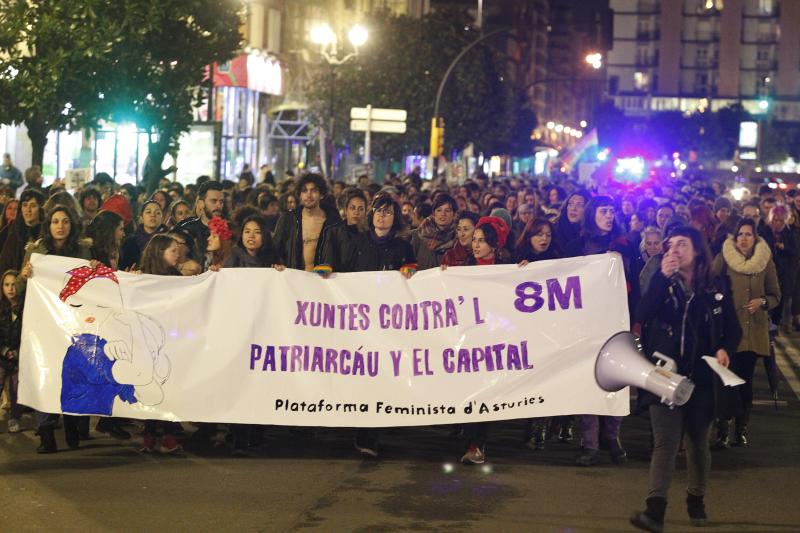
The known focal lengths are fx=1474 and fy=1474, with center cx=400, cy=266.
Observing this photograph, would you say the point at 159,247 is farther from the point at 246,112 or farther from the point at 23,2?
the point at 246,112

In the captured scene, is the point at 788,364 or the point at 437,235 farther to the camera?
the point at 788,364

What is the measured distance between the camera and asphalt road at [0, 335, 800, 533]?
8055 mm

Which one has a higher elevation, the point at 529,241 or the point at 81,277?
the point at 529,241

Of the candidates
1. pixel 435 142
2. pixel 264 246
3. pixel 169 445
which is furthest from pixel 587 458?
pixel 435 142

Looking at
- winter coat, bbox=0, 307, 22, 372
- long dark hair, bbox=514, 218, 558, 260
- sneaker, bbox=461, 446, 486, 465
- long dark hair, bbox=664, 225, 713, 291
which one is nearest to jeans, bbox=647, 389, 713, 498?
long dark hair, bbox=664, 225, 713, 291

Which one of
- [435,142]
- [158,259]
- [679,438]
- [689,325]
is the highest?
[435,142]

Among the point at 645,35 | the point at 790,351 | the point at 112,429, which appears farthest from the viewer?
the point at 645,35

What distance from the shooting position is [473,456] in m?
9.86

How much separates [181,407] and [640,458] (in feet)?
10.8

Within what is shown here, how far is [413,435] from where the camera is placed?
11.2 metres

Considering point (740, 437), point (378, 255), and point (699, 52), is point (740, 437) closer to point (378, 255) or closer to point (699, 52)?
point (378, 255)

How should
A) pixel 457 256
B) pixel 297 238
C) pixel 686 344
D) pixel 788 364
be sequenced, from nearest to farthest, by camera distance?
pixel 686 344, pixel 457 256, pixel 297 238, pixel 788 364

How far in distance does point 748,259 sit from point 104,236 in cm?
497

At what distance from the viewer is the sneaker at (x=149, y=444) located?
1012cm
